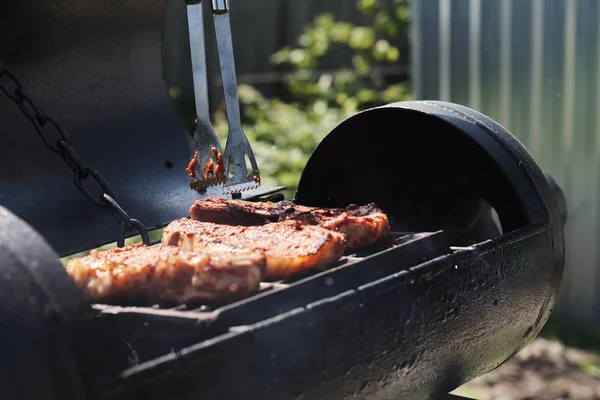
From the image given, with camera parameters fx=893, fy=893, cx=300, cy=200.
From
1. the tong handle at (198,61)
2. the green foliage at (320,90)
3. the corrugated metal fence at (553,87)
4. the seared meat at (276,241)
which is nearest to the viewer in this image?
the seared meat at (276,241)

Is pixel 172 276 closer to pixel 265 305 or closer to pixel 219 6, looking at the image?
pixel 265 305

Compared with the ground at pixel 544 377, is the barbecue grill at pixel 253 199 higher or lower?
higher

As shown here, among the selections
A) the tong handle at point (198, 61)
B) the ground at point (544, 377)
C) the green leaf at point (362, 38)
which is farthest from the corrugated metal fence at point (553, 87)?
the tong handle at point (198, 61)

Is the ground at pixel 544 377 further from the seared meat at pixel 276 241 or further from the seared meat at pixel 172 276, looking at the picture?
the seared meat at pixel 172 276

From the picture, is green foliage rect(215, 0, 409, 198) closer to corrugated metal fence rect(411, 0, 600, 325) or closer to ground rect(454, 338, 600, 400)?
corrugated metal fence rect(411, 0, 600, 325)

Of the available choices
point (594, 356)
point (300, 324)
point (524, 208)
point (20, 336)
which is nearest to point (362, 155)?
point (524, 208)

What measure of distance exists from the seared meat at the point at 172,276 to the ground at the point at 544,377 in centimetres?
282

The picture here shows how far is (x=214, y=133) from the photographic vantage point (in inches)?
104

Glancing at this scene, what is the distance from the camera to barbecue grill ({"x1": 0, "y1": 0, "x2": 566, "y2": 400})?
167 centimetres

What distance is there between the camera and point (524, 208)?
2.87 metres

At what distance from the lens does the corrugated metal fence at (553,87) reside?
5258 millimetres

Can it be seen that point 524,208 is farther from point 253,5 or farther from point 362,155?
point 253,5

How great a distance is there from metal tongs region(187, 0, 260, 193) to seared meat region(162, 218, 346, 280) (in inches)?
8.7

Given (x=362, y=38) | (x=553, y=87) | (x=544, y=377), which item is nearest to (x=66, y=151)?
(x=544, y=377)
